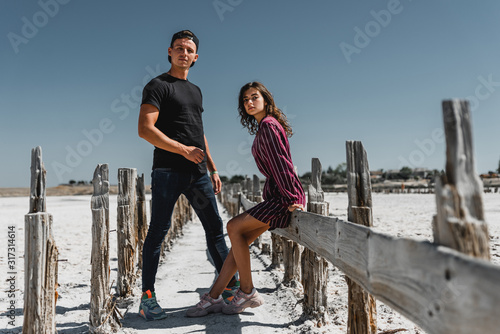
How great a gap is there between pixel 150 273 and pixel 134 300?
2.86 feet

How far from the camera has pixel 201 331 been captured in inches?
121

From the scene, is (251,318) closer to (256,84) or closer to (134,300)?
(134,300)

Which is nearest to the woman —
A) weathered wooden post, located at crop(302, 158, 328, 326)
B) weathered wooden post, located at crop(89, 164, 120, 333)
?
weathered wooden post, located at crop(302, 158, 328, 326)

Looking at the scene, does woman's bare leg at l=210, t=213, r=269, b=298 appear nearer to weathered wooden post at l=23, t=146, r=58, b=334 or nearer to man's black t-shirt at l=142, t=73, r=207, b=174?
man's black t-shirt at l=142, t=73, r=207, b=174

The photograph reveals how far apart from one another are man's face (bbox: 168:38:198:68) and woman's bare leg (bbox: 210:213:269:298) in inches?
58.3

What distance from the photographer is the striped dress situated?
306 cm

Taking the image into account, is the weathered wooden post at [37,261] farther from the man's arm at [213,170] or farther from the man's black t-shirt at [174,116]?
the man's arm at [213,170]

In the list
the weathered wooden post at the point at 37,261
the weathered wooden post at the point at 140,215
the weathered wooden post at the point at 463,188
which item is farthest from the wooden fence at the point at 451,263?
the weathered wooden post at the point at 140,215

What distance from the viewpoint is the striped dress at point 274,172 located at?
306cm

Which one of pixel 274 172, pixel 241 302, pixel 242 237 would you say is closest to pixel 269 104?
pixel 274 172

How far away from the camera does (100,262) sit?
9.73ft

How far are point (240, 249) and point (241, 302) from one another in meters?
0.50

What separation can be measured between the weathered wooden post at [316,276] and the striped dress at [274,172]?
0.14 meters

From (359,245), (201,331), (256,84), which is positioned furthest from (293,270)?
(359,245)
